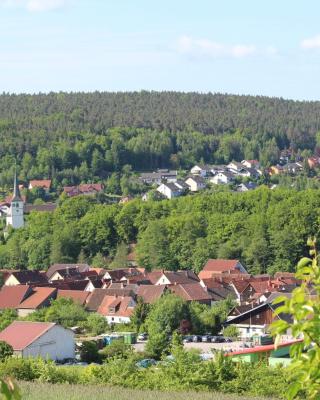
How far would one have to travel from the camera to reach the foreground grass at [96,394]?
45.4ft

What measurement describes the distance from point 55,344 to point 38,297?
35.3ft

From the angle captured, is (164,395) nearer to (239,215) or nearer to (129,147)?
(239,215)

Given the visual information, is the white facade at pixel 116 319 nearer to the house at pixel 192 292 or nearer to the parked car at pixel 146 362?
the house at pixel 192 292

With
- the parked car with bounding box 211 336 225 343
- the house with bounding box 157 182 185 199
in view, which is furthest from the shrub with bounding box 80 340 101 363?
the house with bounding box 157 182 185 199

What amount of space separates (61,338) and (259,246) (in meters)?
22.4

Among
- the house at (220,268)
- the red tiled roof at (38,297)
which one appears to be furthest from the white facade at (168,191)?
the red tiled roof at (38,297)

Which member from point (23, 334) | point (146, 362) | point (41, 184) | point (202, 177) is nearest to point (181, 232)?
point (23, 334)

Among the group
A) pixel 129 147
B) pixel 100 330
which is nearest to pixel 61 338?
pixel 100 330

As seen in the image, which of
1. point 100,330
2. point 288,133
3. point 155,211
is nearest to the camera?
point 100,330

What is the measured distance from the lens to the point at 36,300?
3634 centimetres

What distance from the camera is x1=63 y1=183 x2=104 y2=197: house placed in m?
79.7

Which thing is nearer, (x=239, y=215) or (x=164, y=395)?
(x=164, y=395)

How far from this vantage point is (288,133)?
11819 centimetres

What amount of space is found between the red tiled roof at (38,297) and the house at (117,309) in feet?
7.16
